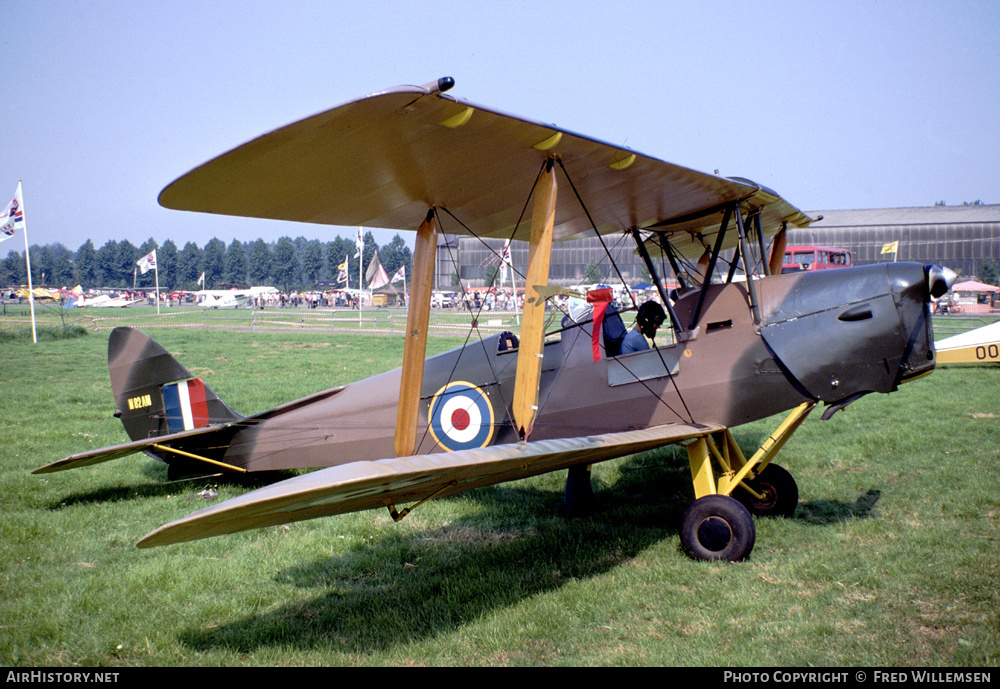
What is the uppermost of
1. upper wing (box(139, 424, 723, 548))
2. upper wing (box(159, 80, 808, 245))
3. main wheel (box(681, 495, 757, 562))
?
upper wing (box(159, 80, 808, 245))

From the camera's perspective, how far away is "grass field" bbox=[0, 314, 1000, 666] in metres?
3.31

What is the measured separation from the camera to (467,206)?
196 inches

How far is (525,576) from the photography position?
4.31 m

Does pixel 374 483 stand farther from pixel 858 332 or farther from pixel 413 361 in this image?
pixel 858 332

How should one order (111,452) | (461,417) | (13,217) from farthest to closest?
(13,217) → (461,417) → (111,452)

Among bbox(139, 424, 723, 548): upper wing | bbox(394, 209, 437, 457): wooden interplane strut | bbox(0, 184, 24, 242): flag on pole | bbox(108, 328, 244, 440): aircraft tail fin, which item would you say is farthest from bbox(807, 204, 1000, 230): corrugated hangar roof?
bbox(139, 424, 723, 548): upper wing

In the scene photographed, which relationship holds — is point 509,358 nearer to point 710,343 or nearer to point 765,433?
point 710,343

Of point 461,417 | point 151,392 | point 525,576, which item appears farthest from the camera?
point 151,392

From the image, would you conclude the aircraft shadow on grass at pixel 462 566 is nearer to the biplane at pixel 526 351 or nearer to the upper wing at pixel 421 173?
the biplane at pixel 526 351

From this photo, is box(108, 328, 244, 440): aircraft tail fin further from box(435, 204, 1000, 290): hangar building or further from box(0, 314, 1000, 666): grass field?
box(435, 204, 1000, 290): hangar building

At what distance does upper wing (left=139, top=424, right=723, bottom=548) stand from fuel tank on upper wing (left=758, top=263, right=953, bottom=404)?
1.50 metres

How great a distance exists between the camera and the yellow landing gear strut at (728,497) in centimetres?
442

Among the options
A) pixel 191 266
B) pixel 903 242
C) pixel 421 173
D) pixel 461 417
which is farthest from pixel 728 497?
pixel 191 266

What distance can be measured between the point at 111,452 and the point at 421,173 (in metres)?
3.58
